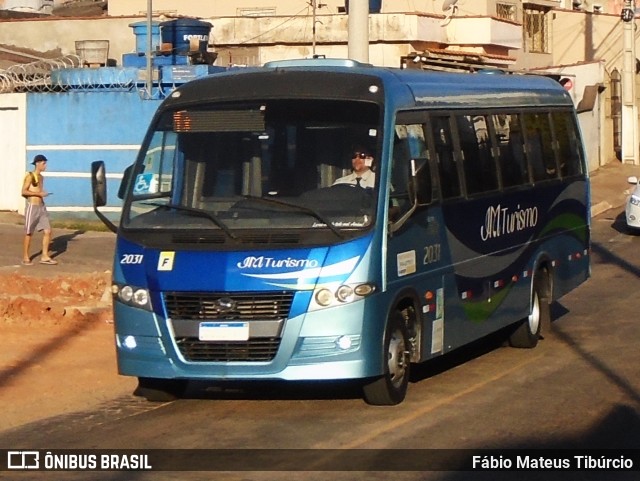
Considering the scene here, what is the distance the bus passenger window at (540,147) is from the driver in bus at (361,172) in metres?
3.99

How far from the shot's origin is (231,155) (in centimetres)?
1047

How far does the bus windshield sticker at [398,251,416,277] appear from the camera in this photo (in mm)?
10180

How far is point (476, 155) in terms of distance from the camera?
1225 cm

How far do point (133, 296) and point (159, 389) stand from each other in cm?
115

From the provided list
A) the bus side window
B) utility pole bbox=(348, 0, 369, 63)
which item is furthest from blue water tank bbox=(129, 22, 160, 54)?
the bus side window

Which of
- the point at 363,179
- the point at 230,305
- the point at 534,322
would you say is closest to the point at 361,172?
the point at 363,179

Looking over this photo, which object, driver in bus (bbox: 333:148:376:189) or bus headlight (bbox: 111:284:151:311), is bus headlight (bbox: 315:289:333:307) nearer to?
driver in bus (bbox: 333:148:376:189)

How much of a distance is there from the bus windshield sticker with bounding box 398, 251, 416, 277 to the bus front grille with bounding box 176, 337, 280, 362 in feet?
3.99

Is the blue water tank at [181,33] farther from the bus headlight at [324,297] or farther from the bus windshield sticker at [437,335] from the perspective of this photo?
the bus headlight at [324,297]

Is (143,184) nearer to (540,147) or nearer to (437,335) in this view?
(437,335)

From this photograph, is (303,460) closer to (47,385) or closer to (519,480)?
(519,480)

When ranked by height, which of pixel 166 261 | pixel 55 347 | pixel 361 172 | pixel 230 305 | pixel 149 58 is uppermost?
pixel 149 58

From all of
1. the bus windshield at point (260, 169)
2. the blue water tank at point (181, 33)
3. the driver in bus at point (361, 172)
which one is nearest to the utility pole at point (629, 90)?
the blue water tank at point (181, 33)

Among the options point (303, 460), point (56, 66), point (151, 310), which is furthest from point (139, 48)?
point (303, 460)
